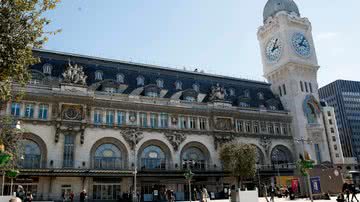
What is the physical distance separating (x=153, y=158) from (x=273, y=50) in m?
38.7

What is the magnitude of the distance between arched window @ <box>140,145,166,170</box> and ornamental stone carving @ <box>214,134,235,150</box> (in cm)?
962

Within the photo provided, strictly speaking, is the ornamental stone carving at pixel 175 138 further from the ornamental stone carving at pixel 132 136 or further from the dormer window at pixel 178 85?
the dormer window at pixel 178 85

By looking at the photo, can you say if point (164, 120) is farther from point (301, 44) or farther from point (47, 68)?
point (301, 44)

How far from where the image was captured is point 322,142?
212ft

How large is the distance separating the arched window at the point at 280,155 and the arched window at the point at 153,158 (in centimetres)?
2203

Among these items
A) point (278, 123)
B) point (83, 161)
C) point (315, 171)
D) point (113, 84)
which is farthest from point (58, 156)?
point (278, 123)

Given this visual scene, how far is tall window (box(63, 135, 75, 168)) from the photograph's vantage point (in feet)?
143

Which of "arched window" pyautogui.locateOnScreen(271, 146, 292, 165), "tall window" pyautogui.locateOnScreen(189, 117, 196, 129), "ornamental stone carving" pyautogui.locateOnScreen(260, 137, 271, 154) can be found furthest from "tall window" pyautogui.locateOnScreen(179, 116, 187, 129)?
"arched window" pyautogui.locateOnScreen(271, 146, 292, 165)

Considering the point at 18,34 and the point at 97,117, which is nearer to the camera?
the point at 18,34

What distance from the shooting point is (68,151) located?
44094 mm

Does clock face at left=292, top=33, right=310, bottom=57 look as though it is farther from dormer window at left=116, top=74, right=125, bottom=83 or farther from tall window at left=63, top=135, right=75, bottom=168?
tall window at left=63, top=135, right=75, bottom=168

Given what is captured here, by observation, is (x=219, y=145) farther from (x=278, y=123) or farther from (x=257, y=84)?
(x=257, y=84)

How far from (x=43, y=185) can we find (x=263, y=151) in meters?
37.3

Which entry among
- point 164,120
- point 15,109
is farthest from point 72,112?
point 164,120
